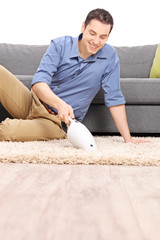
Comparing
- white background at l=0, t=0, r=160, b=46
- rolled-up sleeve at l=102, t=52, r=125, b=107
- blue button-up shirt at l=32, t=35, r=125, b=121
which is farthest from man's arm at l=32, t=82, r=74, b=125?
white background at l=0, t=0, r=160, b=46

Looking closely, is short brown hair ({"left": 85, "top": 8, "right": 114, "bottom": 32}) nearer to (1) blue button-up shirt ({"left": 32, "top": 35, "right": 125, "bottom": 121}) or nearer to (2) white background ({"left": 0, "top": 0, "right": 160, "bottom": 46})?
(1) blue button-up shirt ({"left": 32, "top": 35, "right": 125, "bottom": 121})

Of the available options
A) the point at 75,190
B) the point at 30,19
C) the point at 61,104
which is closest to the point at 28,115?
the point at 61,104

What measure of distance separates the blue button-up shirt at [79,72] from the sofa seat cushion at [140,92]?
306mm

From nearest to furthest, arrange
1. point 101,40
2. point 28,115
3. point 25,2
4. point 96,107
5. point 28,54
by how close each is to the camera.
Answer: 1. point 101,40
2. point 28,115
3. point 96,107
4. point 28,54
5. point 25,2

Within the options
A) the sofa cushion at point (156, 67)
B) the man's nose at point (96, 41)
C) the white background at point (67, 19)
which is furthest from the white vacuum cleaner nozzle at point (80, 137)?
the white background at point (67, 19)

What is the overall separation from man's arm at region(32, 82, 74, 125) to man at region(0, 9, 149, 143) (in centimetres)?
2

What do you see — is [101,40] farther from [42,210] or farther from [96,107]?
[42,210]

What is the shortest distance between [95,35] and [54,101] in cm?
41

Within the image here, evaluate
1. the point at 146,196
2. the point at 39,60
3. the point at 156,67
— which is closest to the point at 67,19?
the point at 39,60

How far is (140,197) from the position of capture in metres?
0.63

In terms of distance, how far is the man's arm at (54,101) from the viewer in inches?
52.4

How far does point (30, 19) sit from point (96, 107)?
59.9 inches

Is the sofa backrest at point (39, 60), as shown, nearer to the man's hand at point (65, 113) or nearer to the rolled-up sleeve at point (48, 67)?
the rolled-up sleeve at point (48, 67)

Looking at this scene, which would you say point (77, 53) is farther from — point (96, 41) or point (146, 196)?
point (146, 196)
